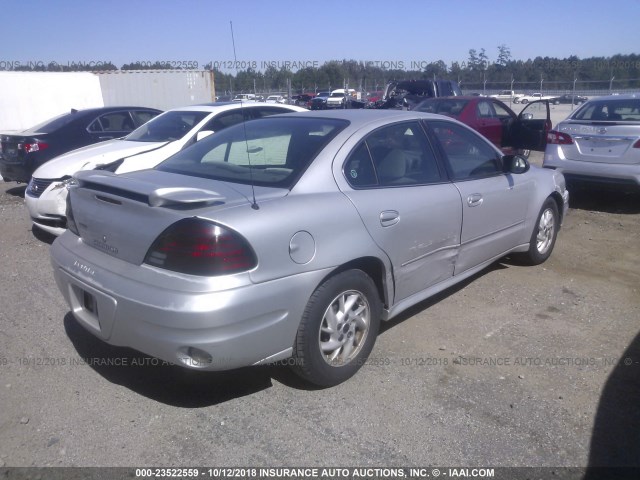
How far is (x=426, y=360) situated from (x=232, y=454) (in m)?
1.49

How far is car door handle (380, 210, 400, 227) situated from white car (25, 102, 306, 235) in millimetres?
2959

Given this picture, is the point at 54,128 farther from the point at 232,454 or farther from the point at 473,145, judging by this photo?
the point at 232,454

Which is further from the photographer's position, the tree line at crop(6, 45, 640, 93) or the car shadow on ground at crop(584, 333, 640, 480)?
the tree line at crop(6, 45, 640, 93)

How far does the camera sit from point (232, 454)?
109 inches

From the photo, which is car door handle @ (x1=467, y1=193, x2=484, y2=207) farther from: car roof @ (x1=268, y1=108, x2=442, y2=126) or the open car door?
the open car door

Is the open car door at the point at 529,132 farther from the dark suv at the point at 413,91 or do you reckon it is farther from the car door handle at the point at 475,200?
the car door handle at the point at 475,200

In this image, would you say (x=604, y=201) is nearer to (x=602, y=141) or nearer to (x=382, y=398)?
(x=602, y=141)

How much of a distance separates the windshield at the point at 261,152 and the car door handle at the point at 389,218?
1.82 ft

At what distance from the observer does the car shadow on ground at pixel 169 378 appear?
330cm

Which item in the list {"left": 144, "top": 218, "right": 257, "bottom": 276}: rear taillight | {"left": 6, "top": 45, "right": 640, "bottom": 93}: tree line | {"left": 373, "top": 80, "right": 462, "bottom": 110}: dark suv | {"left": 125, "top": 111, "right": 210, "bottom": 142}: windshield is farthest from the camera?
{"left": 6, "top": 45, "right": 640, "bottom": 93}: tree line

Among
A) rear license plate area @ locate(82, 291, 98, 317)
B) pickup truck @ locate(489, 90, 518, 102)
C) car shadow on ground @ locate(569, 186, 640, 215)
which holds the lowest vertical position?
car shadow on ground @ locate(569, 186, 640, 215)

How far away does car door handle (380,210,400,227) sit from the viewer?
11.2 ft

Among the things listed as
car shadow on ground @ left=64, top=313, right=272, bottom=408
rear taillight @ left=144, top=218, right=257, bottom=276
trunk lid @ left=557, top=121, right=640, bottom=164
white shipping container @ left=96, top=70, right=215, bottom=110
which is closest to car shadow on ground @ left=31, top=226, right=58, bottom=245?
car shadow on ground @ left=64, top=313, right=272, bottom=408


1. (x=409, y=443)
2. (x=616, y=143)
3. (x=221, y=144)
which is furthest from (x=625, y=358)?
(x=616, y=143)
